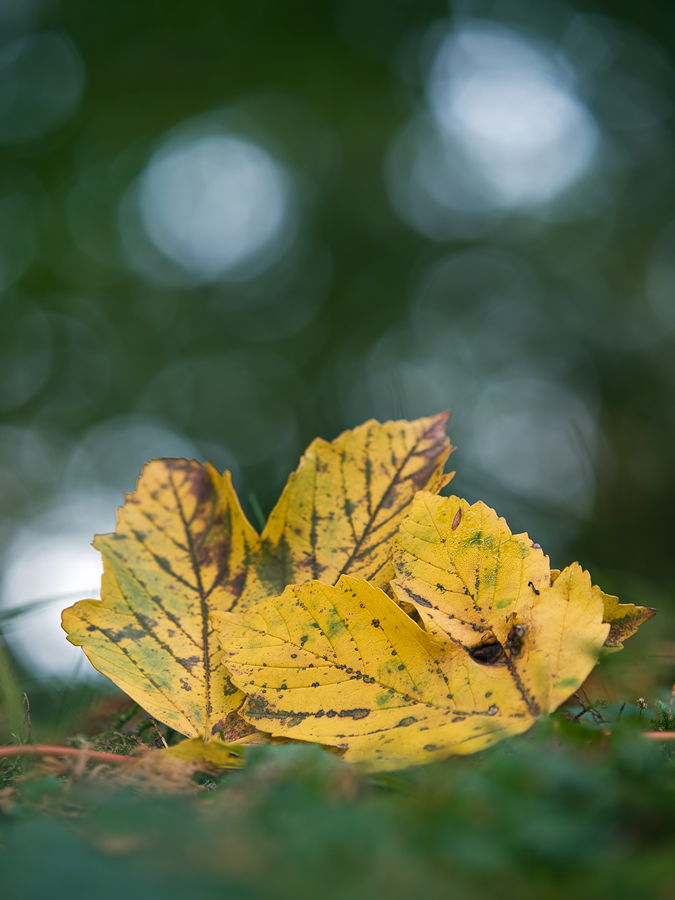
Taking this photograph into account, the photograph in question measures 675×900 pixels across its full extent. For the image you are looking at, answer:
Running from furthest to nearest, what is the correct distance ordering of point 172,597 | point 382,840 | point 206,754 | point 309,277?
1. point 309,277
2. point 172,597
3. point 206,754
4. point 382,840

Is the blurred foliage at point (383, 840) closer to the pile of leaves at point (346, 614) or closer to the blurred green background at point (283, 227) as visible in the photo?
the pile of leaves at point (346, 614)

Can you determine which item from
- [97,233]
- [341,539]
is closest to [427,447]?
[341,539]

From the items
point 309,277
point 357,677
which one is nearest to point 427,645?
point 357,677

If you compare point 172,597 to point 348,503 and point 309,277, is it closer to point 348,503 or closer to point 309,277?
point 348,503

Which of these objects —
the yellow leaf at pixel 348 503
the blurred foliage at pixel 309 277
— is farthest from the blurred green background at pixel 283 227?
the yellow leaf at pixel 348 503

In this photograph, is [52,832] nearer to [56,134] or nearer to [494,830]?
[494,830]

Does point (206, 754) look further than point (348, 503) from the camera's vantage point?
No

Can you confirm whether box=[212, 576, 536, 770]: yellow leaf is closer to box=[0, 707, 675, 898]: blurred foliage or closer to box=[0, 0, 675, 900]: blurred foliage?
box=[0, 707, 675, 898]: blurred foliage
